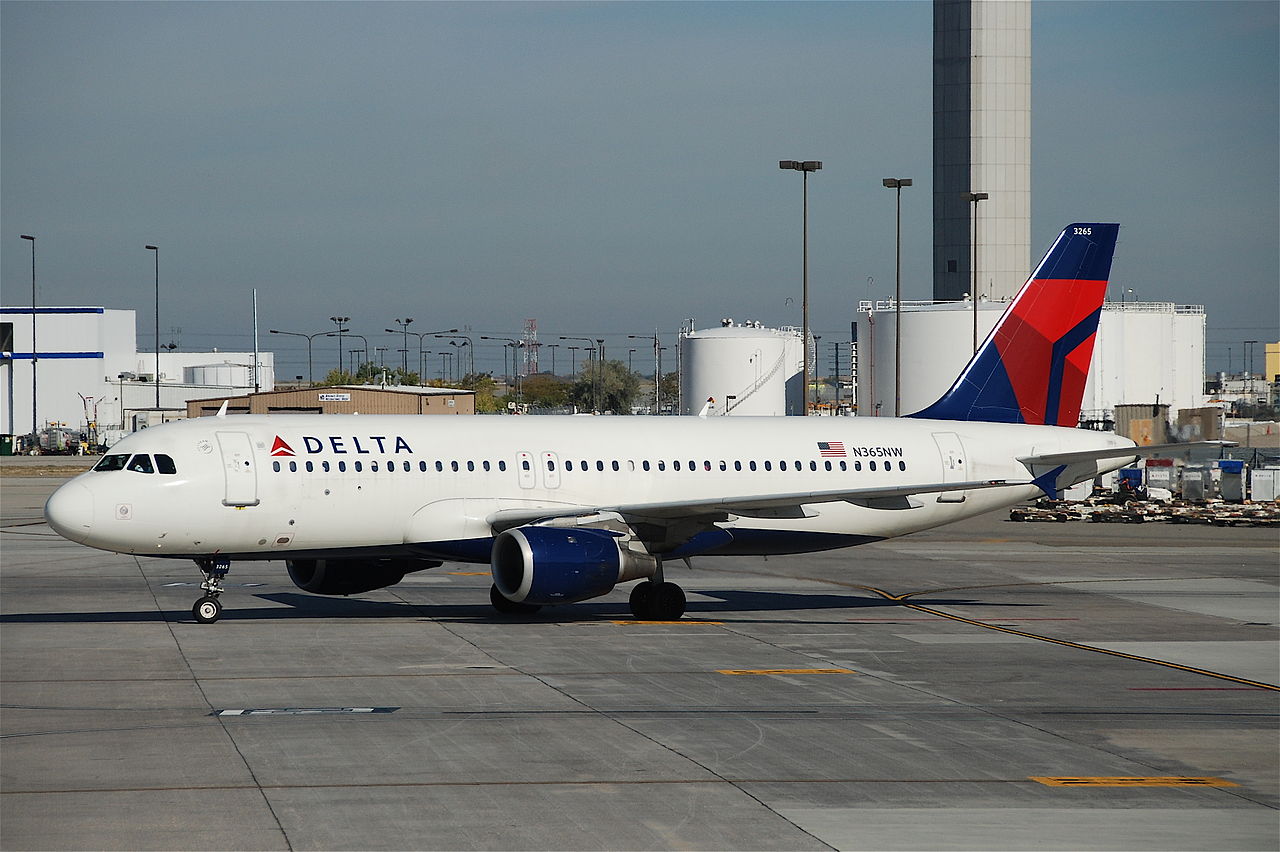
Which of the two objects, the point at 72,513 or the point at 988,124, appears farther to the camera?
the point at 988,124

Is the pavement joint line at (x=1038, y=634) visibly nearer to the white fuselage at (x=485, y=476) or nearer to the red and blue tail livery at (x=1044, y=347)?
the white fuselage at (x=485, y=476)

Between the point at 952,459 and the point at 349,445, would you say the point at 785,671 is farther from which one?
the point at 952,459

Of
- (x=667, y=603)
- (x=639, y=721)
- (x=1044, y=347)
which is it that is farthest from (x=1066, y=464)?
(x=639, y=721)

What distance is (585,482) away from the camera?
3128 centimetres

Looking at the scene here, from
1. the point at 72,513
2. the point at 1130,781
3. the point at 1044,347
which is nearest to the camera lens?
the point at 1130,781

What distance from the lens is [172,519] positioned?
27.7 meters

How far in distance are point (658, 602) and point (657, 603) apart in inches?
1.1

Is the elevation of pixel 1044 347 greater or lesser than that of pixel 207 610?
greater

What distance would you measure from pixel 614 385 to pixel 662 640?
16291 cm

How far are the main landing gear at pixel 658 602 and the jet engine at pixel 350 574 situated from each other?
4530mm

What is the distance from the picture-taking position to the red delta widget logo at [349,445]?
28.9 metres

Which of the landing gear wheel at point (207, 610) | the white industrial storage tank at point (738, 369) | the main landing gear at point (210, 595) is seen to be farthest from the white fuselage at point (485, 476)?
the white industrial storage tank at point (738, 369)

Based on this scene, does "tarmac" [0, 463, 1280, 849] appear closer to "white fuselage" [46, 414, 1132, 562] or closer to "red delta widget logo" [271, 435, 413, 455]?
"white fuselage" [46, 414, 1132, 562]

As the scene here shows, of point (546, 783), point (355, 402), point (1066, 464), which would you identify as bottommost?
point (546, 783)
